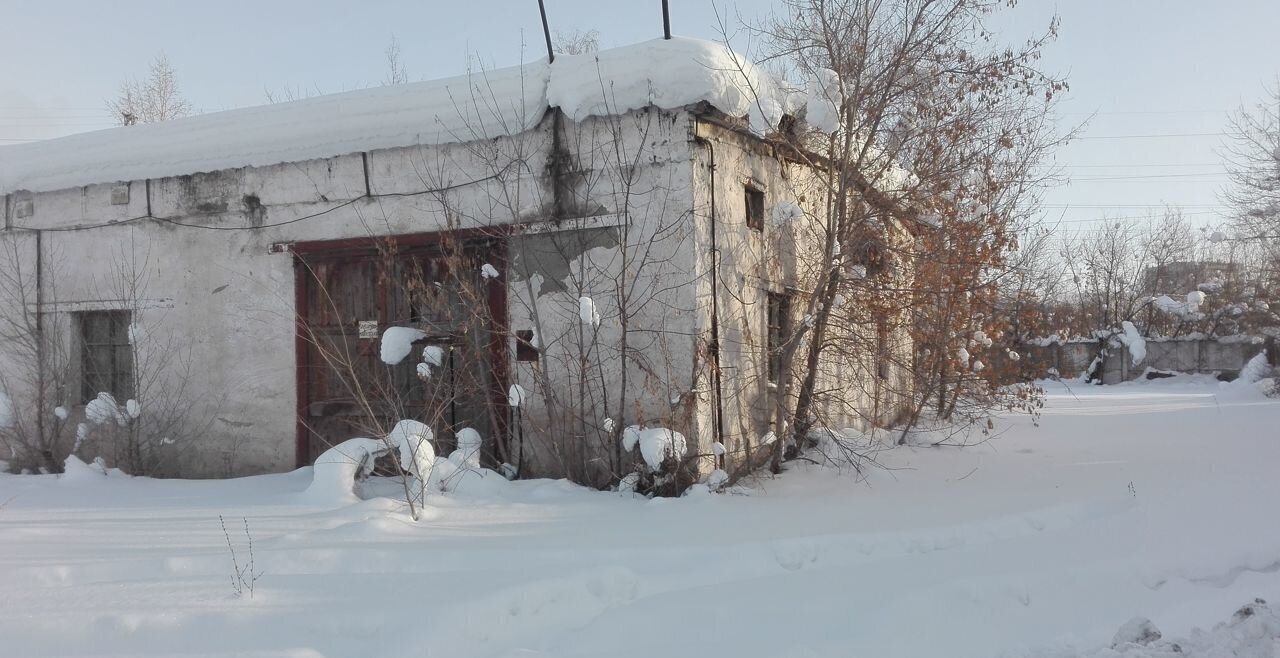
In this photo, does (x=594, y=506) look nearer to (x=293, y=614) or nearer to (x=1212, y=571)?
(x=293, y=614)

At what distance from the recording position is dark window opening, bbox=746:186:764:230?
7.83m

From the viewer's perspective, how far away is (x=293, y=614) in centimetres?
397

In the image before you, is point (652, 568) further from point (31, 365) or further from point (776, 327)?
point (31, 365)

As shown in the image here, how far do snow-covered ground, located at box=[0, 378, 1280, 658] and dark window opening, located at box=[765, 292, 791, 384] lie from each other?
1169mm

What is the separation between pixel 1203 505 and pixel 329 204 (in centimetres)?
754

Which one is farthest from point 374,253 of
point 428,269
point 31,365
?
point 31,365

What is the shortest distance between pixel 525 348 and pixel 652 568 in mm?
3094

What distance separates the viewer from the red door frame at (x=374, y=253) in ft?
24.5

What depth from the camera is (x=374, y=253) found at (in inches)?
314

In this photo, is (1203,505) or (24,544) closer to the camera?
(24,544)

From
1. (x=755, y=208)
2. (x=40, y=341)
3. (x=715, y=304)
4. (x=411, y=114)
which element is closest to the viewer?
(x=715, y=304)

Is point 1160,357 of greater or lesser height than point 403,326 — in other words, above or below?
below

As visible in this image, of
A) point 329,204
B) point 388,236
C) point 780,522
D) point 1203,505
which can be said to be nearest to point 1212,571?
point 1203,505

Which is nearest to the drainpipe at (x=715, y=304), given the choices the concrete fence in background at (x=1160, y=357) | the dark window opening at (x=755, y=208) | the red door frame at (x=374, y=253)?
the dark window opening at (x=755, y=208)
